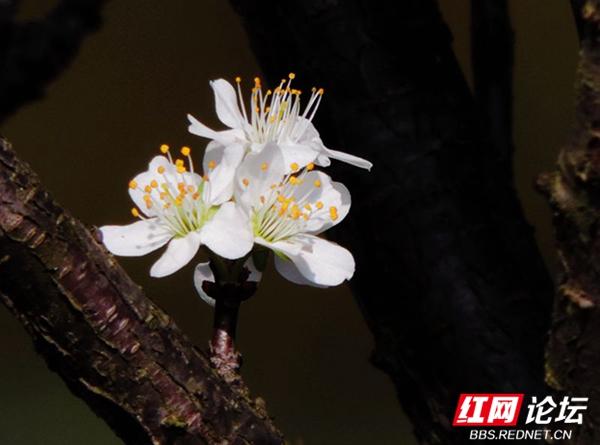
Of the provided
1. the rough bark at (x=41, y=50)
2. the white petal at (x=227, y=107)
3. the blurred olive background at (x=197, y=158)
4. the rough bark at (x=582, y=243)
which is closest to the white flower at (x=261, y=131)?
the white petal at (x=227, y=107)

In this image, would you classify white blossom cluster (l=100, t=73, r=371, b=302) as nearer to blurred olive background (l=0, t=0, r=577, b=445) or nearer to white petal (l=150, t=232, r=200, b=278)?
→ white petal (l=150, t=232, r=200, b=278)

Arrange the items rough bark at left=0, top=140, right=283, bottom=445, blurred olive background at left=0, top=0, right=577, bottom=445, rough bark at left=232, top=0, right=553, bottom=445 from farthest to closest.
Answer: blurred olive background at left=0, top=0, right=577, bottom=445 < rough bark at left=232, top=0, right=553, bottom=445 < rough bark at left=0, top=140, right=283, bottom=445

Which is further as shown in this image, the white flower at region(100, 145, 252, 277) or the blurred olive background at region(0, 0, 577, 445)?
the blurred olive background at region(0, 0, 577, 445)

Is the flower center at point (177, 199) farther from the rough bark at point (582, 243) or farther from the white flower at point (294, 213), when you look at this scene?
the rough bark at point (582, 243)

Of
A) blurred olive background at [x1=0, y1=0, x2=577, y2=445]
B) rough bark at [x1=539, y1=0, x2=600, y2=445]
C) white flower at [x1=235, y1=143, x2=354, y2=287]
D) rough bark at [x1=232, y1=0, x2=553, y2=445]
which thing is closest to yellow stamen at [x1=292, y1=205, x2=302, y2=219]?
white flower at [x1=235, y1=143, x2=354, y2=287]

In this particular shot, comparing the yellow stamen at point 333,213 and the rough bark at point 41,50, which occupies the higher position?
the rough bark at point 41,50

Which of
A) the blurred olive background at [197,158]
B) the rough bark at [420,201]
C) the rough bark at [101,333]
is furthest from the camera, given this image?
the blurred olive background at [197,158]
